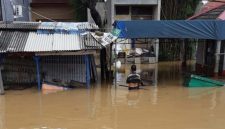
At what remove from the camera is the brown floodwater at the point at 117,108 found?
11.7 meters

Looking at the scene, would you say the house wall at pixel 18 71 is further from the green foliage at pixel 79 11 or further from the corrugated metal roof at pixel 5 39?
the green foliage at pixel 79 11

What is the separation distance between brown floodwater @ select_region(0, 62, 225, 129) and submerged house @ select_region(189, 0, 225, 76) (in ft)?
8.56

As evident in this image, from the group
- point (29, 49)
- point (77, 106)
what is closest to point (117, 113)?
point (77, 106)

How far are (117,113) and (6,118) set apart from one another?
3761mm

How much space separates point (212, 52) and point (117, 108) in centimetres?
871

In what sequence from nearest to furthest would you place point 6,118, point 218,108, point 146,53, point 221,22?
point 6,118 < point 218,108 < point 221,22 < point 146,53

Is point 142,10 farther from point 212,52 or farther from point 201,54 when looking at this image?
point 212,52

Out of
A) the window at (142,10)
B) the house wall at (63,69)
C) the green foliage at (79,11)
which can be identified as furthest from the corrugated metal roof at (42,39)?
the green foliage at (79,11)

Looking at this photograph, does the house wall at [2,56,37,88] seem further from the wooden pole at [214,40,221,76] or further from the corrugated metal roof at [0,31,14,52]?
the wooden pole at [214,40,221,76]

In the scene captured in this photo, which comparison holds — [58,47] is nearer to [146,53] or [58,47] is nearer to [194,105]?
[194,105]

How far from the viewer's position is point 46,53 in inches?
641

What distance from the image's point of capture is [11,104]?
14.4 meters

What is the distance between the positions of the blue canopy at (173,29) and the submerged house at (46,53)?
1789 millimetres

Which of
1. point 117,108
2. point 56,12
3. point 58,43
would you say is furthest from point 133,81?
point 56,12
